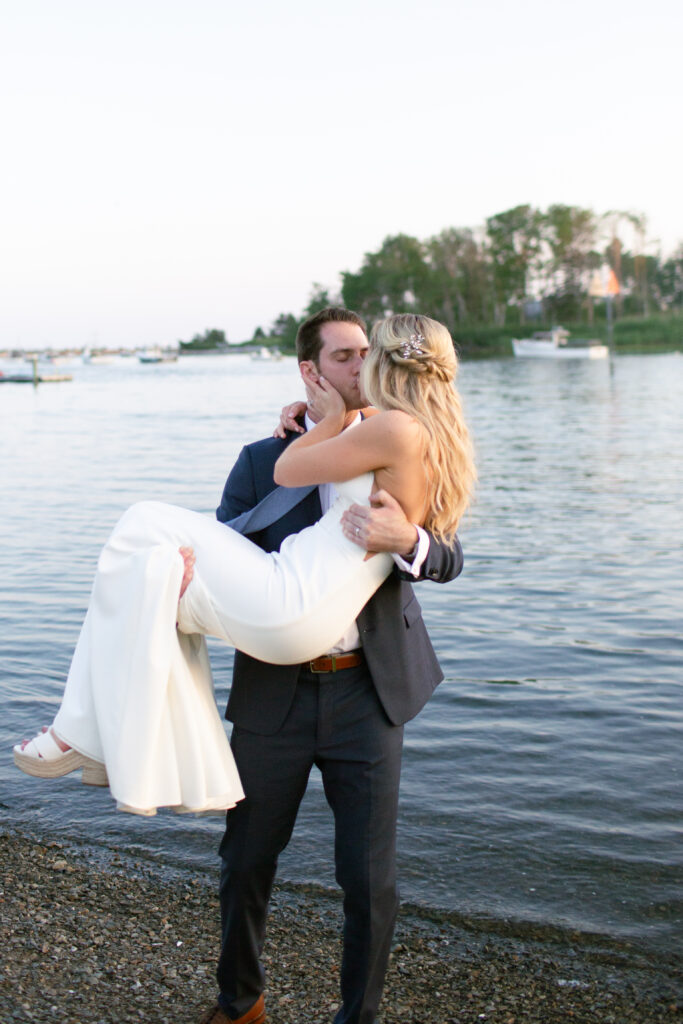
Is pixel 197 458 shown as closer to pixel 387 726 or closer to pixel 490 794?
pixel 490 794

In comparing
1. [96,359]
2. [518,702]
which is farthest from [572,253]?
[518,702]

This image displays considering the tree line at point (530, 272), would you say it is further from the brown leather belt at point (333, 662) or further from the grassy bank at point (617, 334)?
the brown leather belt at point (333, 662)

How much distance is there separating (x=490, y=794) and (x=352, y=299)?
156056 millimetres

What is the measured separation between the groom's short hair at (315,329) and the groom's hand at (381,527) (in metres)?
0.60

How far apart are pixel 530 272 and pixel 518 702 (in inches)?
5347

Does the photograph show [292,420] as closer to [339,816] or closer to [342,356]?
[342,356]

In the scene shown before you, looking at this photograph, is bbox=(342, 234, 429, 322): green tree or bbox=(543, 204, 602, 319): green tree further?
bbox=(342, 234, 429, 322): green tree

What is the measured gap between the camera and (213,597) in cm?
310

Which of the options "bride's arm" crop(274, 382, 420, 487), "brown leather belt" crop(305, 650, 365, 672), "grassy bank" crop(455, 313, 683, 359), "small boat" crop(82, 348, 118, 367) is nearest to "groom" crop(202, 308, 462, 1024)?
"brown leather belt" crop(305, 650, 365, 672)

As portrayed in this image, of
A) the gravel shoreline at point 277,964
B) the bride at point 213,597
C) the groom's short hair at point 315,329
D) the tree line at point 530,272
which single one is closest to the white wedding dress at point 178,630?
the bride at point 213,597

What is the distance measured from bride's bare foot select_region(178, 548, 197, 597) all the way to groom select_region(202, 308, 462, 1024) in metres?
0.40

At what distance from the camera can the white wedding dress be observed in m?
3.00

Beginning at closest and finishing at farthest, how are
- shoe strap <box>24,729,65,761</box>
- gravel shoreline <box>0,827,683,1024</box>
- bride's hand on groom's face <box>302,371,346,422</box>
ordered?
shoe strap <box>24,729,65,761</box>, bride's hand on groom's face <box>302,371,346,422</box>, gravel shoreline <box>0,827,683,1024</box>

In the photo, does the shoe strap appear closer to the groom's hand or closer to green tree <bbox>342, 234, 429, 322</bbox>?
the groom's hand
